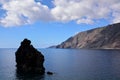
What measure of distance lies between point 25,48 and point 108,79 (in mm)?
37695

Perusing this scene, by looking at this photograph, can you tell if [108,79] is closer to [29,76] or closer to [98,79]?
[98,79]

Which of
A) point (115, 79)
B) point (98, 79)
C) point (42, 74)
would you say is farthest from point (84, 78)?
point (42, 74)

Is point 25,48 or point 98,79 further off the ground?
point 25,48

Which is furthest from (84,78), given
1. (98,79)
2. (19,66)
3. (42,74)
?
(19,66)

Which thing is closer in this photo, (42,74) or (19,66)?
(42,74)

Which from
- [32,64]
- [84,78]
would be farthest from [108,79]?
[32,64]

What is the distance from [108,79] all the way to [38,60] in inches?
1158

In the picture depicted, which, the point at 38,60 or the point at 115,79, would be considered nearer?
the point at 115,79

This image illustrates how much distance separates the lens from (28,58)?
102 metres

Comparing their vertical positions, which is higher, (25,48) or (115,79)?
(25,48)

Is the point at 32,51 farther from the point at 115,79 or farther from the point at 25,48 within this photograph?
the point at 115,79

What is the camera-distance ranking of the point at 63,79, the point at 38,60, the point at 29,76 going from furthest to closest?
1. the point at 38,60
2. the point at 29,76
3. the point at 63,79

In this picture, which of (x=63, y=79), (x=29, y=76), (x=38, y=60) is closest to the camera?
(x=63, y=79)

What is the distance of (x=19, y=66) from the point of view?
349ft
